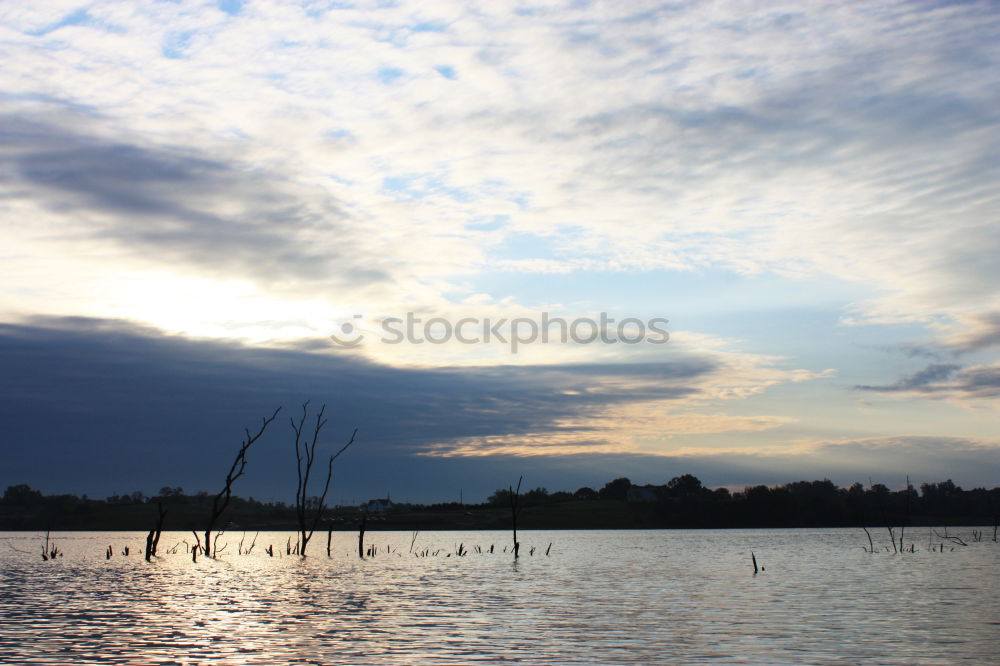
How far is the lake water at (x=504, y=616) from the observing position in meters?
23.6

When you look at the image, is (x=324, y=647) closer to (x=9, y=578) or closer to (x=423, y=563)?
(x=9, y=578)

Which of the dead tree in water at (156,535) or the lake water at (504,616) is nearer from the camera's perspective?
the lake water at (504,616)

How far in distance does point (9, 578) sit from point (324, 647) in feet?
118

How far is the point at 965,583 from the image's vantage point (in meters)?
46.4

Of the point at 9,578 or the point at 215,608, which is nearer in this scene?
the point at 215,608

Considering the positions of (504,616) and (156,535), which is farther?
(156,535)

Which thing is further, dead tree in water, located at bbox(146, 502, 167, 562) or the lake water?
dead tree in water, located at bbox(146, 502, 167, 562)

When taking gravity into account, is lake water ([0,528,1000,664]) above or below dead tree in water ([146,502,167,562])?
below

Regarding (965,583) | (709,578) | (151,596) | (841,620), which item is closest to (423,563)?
(709,578)

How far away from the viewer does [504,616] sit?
31781 mm

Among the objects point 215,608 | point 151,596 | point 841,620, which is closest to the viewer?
point 841,620

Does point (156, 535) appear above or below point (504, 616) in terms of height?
above

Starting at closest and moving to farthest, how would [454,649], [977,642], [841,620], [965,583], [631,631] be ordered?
[454,649] < [977,642] < [631,631] < [841,620] < [965,583]

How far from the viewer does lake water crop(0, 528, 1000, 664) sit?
23578 millimetres
